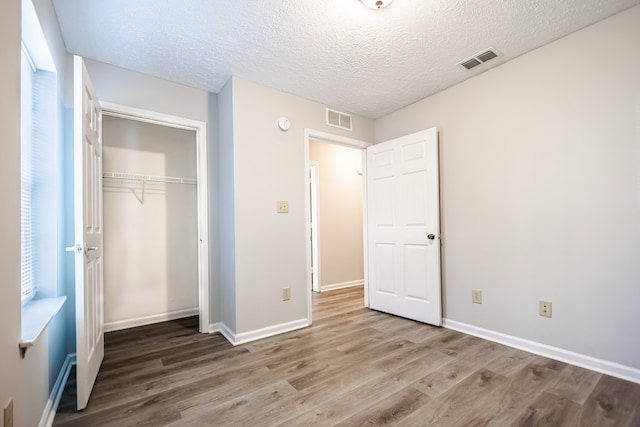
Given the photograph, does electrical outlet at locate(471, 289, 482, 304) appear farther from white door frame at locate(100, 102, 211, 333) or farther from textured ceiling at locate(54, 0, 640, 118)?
white door frame at locate(100, 102, 211, 333)

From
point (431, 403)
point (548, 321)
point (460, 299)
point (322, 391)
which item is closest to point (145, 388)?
point (322, 391)

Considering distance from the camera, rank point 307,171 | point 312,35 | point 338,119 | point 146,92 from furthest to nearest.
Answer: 1. point 338,119
2. point 307,171
3. point 146,92
4. point 312,35

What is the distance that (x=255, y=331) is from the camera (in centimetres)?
263

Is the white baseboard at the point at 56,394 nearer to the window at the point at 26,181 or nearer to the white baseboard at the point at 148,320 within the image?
the window at the point at 26,181

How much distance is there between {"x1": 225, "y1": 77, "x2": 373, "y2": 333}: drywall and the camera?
8.58 feet

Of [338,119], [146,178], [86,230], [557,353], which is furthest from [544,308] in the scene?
[146,178]

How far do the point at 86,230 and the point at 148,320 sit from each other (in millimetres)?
1790

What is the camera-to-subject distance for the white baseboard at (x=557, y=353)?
1.87 metres

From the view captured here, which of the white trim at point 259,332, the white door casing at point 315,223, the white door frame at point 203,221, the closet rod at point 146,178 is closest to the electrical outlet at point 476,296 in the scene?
the white trim at point 259,332

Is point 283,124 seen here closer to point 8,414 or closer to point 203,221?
point 203,221

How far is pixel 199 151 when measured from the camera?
286 cm

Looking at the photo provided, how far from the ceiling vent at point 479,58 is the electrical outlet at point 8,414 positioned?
3308mm

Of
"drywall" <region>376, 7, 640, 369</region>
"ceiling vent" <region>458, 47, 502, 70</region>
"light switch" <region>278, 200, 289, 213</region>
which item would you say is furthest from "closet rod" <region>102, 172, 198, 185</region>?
"ceiling vent" <region>458, 47, 502, 70</region>

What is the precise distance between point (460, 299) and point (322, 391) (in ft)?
5.50
